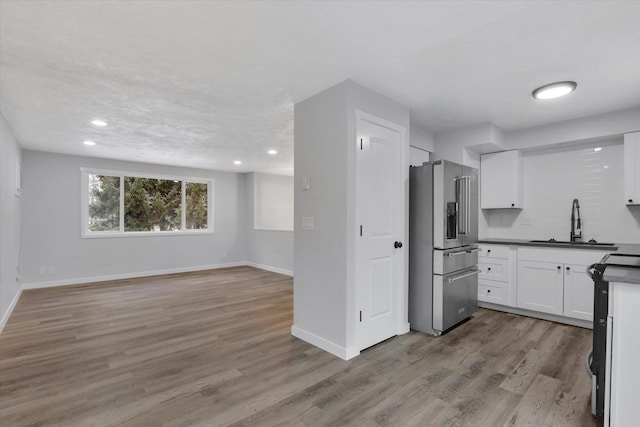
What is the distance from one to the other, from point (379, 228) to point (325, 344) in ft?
3.92

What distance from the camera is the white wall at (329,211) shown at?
2.72 m

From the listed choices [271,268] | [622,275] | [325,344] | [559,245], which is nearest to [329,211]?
[325,344]

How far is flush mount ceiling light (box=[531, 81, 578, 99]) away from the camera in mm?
2764

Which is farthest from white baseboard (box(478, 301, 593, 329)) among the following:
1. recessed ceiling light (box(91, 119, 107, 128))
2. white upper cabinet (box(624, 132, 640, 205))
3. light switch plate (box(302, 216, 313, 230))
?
recessed ceiling light (box(91, 119, 107, 128))

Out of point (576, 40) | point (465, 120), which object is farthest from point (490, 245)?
point (576, 40)

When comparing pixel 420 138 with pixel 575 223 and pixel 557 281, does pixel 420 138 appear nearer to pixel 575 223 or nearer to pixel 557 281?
pixel 575 223

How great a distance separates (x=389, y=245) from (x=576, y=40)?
209 centimetres

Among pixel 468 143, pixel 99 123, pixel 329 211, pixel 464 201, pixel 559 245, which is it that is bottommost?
pixel 559 245

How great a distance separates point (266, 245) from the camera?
24.4 ft

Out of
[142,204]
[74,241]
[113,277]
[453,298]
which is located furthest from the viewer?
[142,204]

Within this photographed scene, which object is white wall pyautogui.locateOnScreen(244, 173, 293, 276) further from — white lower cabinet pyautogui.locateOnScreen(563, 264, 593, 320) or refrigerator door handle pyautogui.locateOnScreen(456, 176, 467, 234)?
white lower cabinet pyautogui.locateOnScreen(563, 264, 593, 320)

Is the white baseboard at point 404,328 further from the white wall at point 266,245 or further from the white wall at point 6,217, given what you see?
the white wall at point 6,217

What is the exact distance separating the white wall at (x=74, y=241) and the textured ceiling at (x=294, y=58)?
195 centimetres

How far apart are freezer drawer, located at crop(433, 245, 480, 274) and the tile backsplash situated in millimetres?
976
